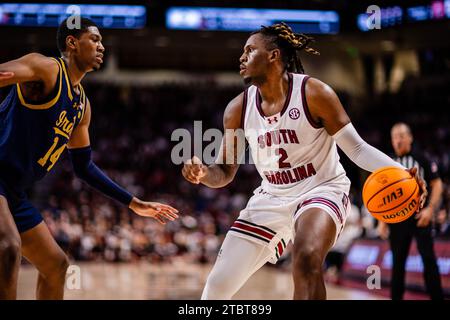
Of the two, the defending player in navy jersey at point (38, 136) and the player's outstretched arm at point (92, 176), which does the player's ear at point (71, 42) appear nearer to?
the defending player in navy jersey at point (38, 136)

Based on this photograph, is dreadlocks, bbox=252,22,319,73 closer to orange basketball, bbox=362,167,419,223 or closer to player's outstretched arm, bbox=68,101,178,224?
orange basketball, bbox=362,167,419,223

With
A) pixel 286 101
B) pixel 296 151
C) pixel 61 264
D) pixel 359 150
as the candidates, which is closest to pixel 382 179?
pixel 359 150

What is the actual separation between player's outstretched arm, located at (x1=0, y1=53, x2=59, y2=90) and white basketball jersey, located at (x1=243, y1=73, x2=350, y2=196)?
1385 millimetres

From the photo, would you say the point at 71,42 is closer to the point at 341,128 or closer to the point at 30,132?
the point at 30,132

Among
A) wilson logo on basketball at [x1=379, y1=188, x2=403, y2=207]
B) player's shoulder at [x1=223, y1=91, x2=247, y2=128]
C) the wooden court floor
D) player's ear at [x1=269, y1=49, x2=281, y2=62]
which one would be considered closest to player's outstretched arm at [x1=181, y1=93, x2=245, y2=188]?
player's shoulder at [x1=223, y1=91, x2=247, y2=128]

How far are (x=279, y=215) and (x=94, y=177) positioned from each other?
140 cm

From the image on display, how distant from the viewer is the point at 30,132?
157 inches

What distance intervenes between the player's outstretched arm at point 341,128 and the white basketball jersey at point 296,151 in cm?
6

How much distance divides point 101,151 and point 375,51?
398 inches

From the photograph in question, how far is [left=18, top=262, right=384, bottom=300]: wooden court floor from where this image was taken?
7949 mm

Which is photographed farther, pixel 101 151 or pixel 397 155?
pixel 101 151

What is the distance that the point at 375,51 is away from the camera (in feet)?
73.3
